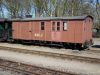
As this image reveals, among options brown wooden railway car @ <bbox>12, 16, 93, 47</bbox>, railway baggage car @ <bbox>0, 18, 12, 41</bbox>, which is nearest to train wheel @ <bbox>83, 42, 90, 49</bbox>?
brown wooden railway car @ <bbox>12, 16, 93, 47</bbox>

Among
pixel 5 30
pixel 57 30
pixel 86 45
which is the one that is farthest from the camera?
pixel 5 30

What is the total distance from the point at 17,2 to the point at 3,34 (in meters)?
25.3

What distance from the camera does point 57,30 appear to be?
73.7ft

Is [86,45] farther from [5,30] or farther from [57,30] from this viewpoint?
[5,30]

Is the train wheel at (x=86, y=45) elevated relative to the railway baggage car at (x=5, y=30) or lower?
lower

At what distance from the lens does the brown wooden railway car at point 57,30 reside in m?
20.9

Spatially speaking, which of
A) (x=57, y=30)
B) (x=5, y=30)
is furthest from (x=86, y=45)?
(x=5, y=30)

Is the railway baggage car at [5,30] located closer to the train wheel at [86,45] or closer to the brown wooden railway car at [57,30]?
the brown wooden railway car at [57,30]

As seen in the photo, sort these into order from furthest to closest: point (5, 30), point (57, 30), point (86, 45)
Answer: point (5, 30) < point (57, 30) < point (86, 45)

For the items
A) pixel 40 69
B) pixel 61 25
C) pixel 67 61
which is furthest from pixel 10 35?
pixel 40 69

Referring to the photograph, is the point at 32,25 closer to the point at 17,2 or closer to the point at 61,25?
the point at 61,25

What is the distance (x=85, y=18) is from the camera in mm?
21109

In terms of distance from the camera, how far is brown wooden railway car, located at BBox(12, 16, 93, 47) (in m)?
20.9

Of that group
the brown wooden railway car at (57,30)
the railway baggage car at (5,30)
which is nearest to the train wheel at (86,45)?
the brown wooden railway car at (57,30)
